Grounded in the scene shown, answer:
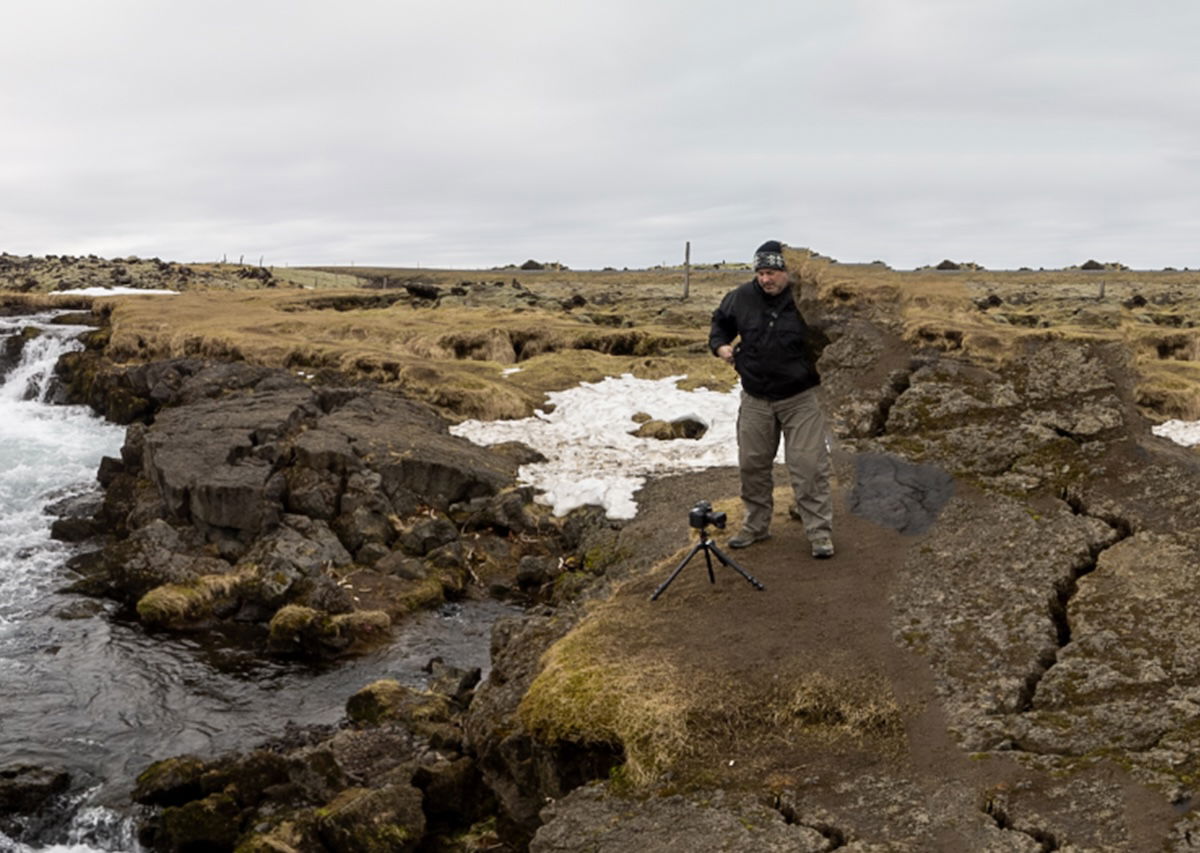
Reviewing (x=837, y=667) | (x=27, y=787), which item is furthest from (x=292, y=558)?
(x=837, y=667)

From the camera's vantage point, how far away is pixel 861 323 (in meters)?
15.9

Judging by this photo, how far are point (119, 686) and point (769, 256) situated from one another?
1348 centimetres

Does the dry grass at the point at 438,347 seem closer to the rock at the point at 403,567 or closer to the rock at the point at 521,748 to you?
the rock at the point at 403,567

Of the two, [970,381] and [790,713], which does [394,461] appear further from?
[790,713]

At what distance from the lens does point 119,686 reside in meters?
16.9

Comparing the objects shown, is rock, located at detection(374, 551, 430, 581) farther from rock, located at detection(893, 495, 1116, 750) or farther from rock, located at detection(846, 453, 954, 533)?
rock, located at detection(893, 495, 1116, 750)

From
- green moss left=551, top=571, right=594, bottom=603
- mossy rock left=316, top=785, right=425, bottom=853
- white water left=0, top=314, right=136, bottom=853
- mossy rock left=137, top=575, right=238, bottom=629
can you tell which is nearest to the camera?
mossy rock left=316, top=785, right=425, bottom=853

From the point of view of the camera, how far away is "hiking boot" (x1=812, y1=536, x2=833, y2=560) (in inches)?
466

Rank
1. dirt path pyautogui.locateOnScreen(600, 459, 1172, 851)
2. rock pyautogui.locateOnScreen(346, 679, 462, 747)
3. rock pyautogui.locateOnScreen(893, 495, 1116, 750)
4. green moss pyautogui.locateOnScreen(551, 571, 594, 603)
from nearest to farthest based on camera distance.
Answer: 1. dirt path pyautogui.locateOnScreen(600, 459, 1172, 851)
2. rock pyautogui.locateOnScreen(893, 495, 1116, 750)
3. rock pyautogui.locateOnScreen(346, 679, 462, 747)
4. green moss pyautogui.locateOnScreen(551, 571, 594, 603)

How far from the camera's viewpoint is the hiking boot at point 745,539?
41.1ft

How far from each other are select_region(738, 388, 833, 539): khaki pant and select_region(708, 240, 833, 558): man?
12mm

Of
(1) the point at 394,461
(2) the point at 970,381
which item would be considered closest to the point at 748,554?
(2) the point at 970,381

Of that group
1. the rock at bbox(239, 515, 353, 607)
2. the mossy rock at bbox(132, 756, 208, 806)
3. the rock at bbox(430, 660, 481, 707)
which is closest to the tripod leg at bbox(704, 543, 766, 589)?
the rock at bbox(430, 660, 481, 707)

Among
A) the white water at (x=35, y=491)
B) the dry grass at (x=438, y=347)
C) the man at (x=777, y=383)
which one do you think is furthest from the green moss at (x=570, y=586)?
the dry grass at (x=438, y=347)
